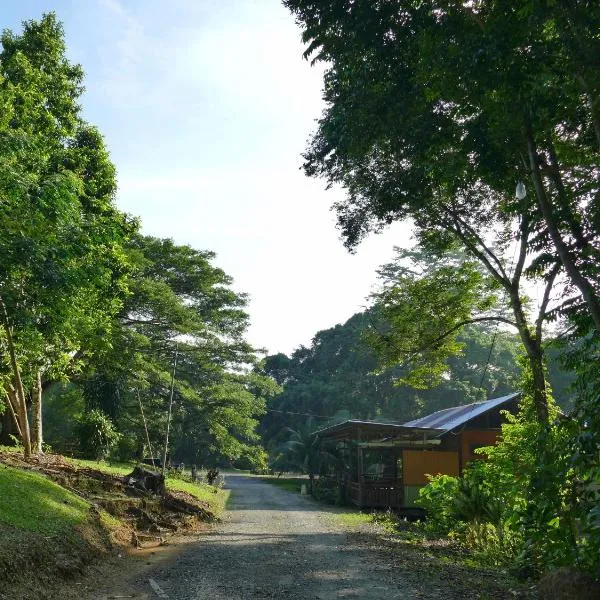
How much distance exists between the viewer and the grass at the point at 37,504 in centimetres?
1036

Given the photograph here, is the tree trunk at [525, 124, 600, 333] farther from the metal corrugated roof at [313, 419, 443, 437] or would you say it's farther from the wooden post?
the wooden post

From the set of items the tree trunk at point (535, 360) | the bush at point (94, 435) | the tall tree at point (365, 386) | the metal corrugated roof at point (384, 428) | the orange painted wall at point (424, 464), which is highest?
the tall tree at point (365, 386)

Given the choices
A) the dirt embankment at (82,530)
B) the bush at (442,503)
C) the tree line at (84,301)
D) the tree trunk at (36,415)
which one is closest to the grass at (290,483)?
the tree line at (84,301)

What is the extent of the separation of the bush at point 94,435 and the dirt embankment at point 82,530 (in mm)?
5884

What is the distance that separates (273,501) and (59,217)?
69.2ft

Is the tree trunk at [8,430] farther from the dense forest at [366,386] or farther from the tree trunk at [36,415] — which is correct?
the dense forest at [366,386]

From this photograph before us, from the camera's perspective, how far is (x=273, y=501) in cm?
2911

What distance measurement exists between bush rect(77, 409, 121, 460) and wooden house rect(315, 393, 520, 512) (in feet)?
33.3

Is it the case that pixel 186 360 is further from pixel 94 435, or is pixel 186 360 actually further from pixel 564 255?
pixel 564 255

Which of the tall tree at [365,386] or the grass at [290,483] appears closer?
the grass at [290,483]

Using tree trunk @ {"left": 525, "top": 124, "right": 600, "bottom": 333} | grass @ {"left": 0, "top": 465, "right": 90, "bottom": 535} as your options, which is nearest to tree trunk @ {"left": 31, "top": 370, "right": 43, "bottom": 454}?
grass @ {"left": 0, "top": 465, "right": 90, "bottom": 535}

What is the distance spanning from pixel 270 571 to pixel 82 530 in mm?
3833

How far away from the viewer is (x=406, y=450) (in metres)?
26.7

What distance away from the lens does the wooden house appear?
83.8 ft
